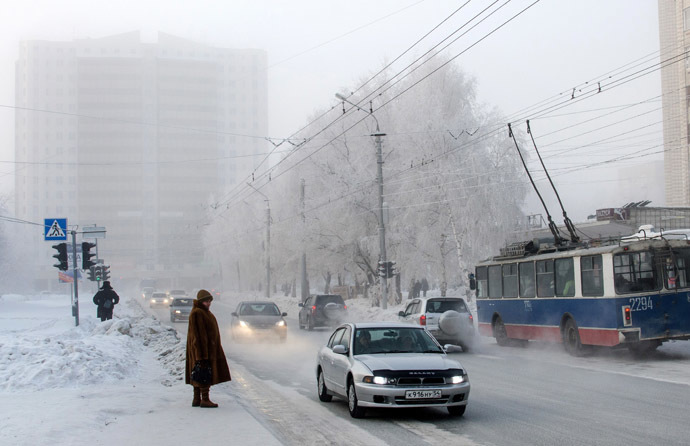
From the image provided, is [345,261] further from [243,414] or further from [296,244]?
[243,414]

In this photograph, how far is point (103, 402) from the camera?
11227mm

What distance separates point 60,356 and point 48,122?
549ft

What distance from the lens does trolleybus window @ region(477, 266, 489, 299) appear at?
24953 mm

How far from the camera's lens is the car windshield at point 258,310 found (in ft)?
89.9

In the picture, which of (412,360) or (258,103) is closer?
(412,360)

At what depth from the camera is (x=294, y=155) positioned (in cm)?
5581

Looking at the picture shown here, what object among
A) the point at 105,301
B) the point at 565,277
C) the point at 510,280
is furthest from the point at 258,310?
the point at 565,277

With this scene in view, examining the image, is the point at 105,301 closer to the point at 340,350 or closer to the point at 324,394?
the point at 324,394

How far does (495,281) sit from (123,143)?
153 metres

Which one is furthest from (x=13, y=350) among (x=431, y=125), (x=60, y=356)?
(x=431, y=125)

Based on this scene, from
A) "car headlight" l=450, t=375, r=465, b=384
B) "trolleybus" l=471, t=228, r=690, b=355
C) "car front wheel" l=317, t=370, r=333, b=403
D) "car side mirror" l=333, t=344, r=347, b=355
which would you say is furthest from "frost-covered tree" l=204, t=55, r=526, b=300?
"car headlight" l=450, t=375, r=465, b=384

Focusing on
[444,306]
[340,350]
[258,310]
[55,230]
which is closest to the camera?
[340,350]

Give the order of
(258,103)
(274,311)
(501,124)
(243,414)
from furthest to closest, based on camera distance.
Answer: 1. (258,103)
2. (501,124)
3. (274,311)
4. (243,414)

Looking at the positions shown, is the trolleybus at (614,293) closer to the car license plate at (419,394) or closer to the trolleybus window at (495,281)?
the trolleybus window at (495,281)
